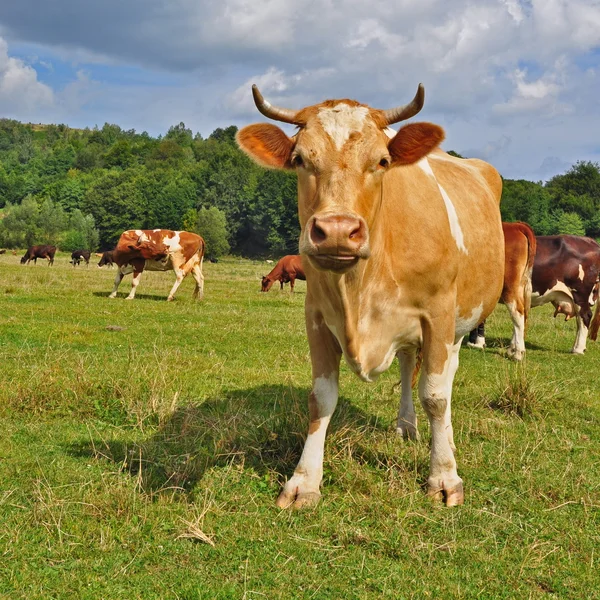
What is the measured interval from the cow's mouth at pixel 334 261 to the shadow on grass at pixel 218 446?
77.7 inches

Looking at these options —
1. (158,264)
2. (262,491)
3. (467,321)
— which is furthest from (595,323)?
(158,264)

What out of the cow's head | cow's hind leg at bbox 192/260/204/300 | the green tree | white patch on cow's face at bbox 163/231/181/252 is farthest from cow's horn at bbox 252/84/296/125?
the green tree

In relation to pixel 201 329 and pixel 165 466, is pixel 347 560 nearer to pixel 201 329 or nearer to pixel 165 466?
pixel 165 466

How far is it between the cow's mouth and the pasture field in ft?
5.71

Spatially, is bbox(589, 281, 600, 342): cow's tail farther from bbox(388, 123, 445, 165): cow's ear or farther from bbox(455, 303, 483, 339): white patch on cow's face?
bbox(388, 123, 445, 165): cow's ear

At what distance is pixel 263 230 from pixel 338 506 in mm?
88031

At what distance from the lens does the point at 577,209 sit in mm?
101750

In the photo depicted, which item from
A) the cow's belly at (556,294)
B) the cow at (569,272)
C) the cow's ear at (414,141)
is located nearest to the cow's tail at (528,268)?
the cow at (569,272)

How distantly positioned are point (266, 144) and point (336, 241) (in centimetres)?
127

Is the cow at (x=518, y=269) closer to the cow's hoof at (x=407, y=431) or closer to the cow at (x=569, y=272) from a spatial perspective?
the cow at (x=569, y=272)

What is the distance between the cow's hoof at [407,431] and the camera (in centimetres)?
630

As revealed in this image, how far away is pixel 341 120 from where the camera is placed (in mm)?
4410

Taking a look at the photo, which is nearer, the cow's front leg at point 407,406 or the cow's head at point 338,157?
the cow's head at point 338,157

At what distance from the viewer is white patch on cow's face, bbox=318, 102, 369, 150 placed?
4.34 m
